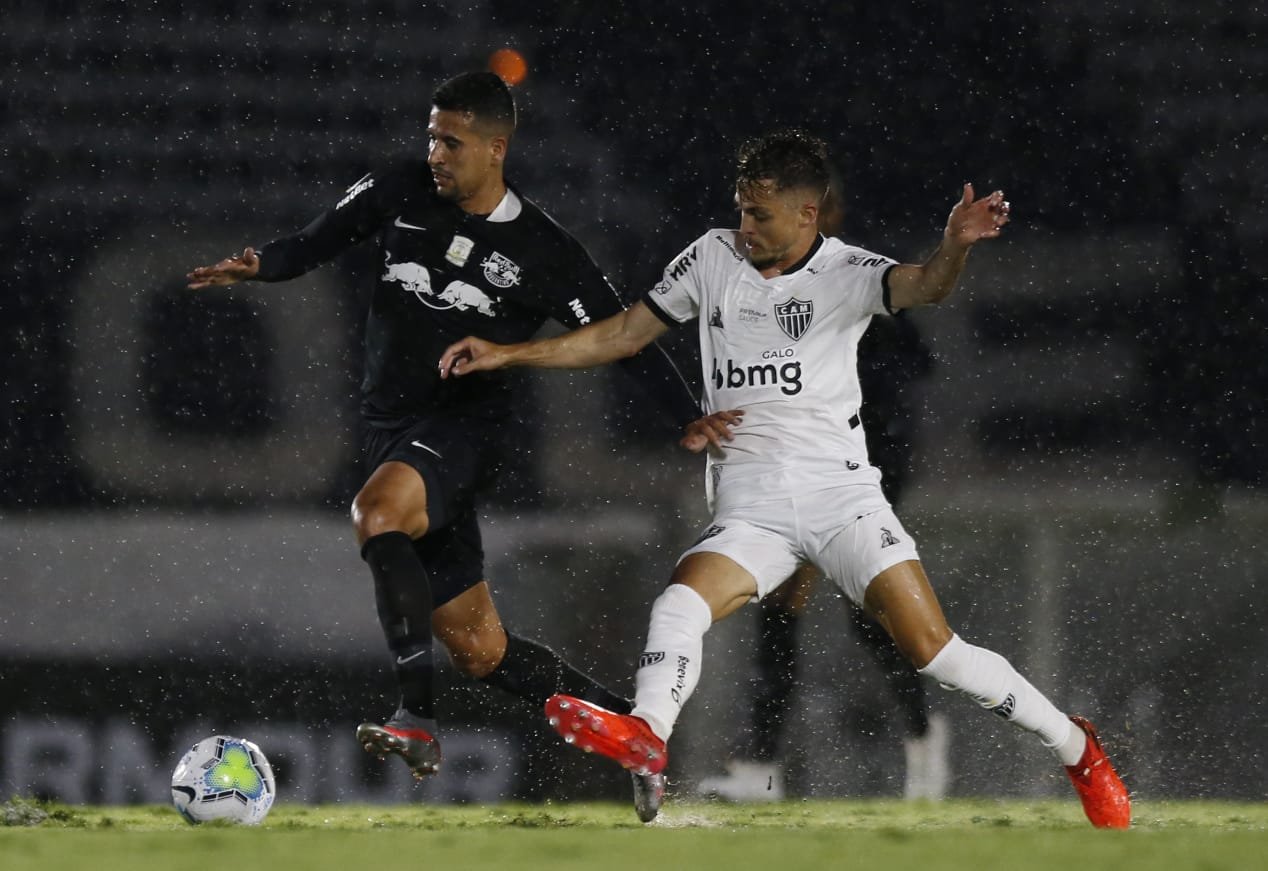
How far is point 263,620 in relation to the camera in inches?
203

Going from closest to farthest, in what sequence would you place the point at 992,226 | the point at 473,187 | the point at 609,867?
the point at 609,867 → the point at 992,226 → the point at 473,187

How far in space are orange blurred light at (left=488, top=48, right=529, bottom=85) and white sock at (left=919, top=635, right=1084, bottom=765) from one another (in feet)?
7.67

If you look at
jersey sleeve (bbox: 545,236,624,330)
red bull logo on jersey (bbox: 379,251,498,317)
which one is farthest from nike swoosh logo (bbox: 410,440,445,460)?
jersey sleeve (bbox: 545,236,624,330)

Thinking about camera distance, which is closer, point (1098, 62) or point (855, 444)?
point (855, 444)

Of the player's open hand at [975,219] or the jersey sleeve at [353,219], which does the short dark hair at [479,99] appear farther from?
the player's open hand at [975,219]

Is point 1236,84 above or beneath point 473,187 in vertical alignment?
above

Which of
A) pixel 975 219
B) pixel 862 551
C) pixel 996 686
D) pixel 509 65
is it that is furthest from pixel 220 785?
pixel 509 65

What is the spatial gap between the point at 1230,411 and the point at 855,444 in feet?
6.11

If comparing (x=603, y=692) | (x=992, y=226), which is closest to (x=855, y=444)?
(x=992, y=226)

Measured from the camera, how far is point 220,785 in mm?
3896

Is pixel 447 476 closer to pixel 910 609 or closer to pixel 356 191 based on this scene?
pixel 356 191

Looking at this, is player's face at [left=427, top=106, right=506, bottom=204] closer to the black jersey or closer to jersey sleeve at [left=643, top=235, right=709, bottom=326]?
the black jersey

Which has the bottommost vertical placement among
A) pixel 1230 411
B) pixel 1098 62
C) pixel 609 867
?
pixel 609 867

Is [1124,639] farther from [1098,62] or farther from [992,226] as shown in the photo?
[992,226]
